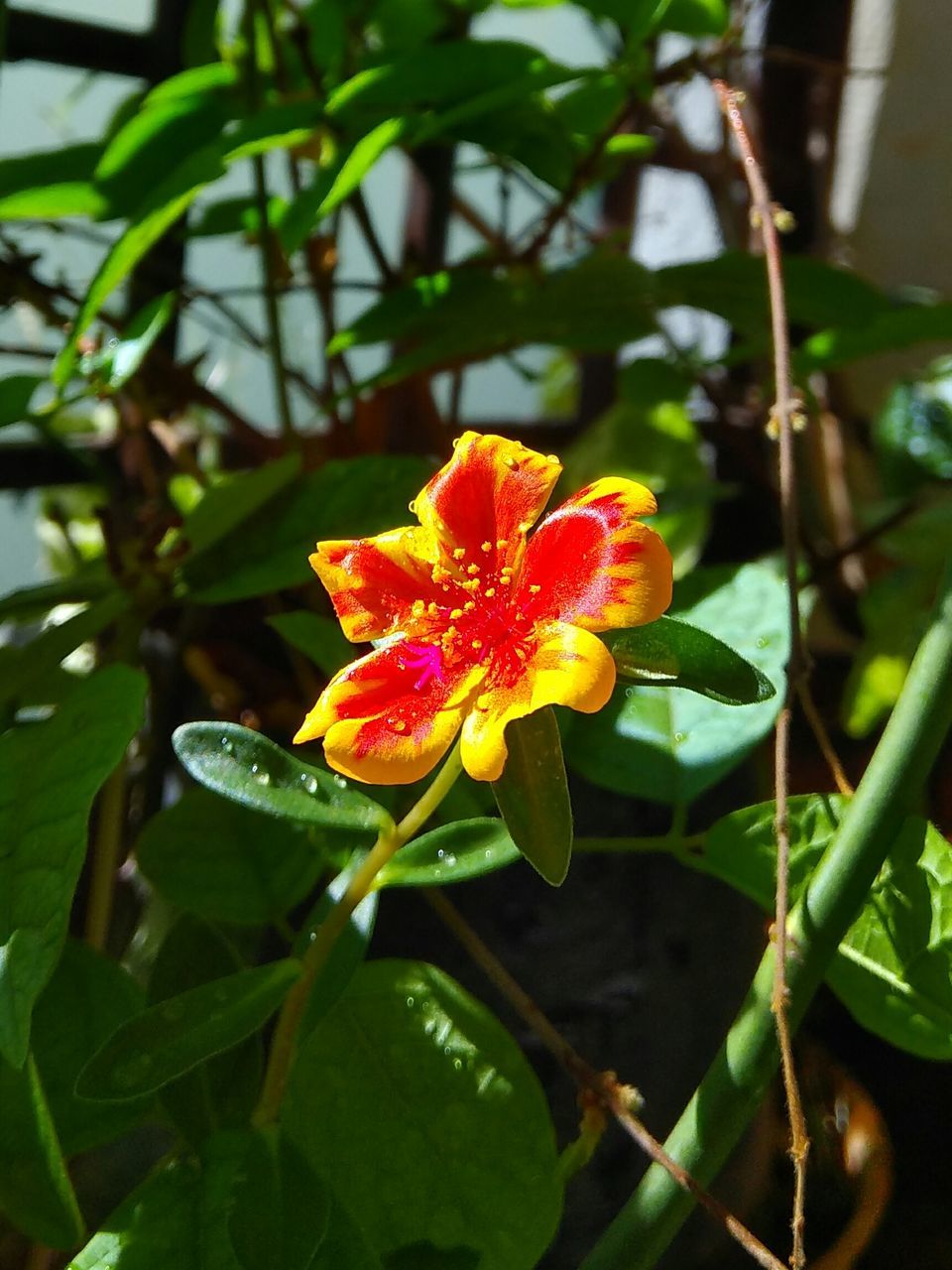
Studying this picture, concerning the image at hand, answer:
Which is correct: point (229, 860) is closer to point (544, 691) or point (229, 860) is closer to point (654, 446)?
point (544, 691)

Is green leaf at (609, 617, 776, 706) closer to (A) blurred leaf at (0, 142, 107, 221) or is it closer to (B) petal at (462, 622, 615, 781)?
(B) petal at (462, 622, 615, 781)

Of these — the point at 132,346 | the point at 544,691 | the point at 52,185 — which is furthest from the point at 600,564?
the point at 52,185

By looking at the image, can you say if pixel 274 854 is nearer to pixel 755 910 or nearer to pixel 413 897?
pixel 413 897

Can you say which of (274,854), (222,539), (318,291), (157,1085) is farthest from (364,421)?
(157,1085)

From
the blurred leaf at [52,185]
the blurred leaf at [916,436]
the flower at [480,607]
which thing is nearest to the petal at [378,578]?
the flower at [480,607]

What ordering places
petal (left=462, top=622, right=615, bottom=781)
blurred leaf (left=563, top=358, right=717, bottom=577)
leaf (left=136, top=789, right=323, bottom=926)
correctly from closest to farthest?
petal (left=462, top=622, right=615, bottom=781) < leaf (left=136, top=789, right=323, bottom=926) < blurred leaf (left=563, top=358, right=717, bottom=577)

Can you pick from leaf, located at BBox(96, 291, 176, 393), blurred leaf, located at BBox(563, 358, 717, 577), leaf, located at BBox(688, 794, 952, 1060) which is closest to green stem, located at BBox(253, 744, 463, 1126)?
leaf, located at BBox(688, 794, 952, 1060)
